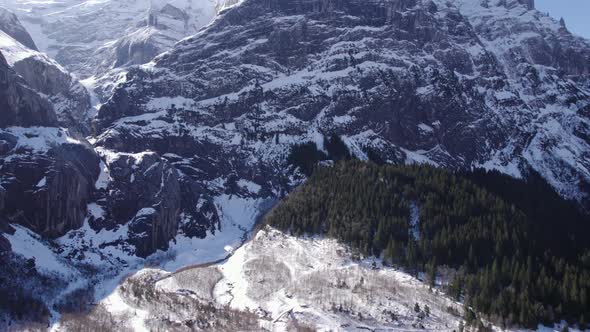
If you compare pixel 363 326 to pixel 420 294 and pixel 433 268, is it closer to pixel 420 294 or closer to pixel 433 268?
pixel 420 294

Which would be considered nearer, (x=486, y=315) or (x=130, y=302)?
(x=486, y=315)

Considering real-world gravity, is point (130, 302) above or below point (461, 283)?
below

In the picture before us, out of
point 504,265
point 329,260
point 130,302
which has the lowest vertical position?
point 130,302

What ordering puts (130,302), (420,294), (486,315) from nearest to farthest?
(486,315) → (420,294) → (130,302)

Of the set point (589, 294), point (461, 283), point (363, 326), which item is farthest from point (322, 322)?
point (589, 294)

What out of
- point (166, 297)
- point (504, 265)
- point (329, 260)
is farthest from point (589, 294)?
point (166, 297)

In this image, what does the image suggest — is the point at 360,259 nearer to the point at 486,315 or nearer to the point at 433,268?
the point at 433,268

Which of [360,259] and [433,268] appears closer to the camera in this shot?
[433,268]

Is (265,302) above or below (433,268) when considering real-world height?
below

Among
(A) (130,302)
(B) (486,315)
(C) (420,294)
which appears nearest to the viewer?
(B) (486,315)
